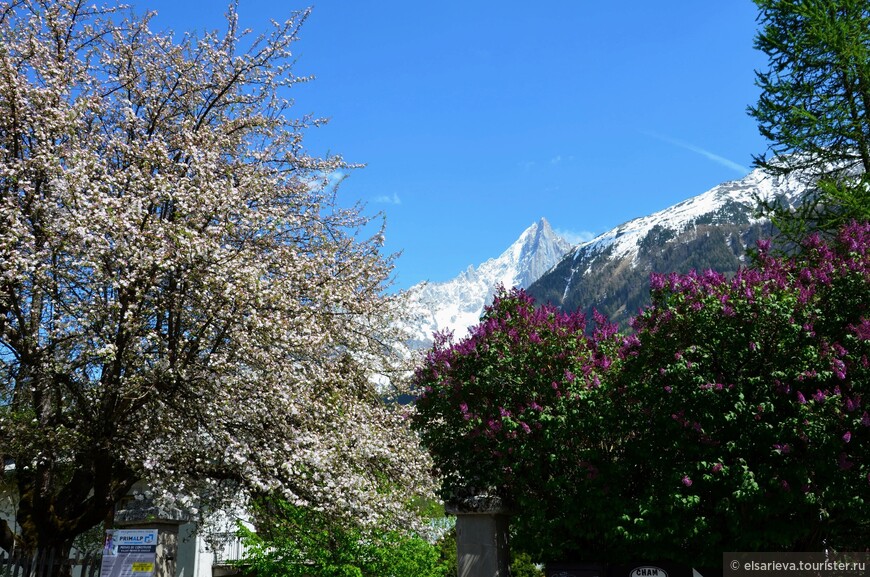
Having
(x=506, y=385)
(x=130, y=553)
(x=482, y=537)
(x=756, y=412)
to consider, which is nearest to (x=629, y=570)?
(x=482, y=537)

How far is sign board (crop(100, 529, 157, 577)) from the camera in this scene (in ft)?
37.0

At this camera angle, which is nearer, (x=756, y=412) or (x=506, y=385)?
(x=756, y=412)

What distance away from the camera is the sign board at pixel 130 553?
1128 cm

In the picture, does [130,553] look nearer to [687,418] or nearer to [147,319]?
[147,319]

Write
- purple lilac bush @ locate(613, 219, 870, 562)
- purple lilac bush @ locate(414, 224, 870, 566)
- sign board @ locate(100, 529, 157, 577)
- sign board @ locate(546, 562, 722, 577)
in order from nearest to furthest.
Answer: purple lilac bush @ locate(613, 219, 870, 562) → purple lilac bush @ locate(414, 224, 870, 566) → sign board @ locate(100, 529, 157, 577) → sign board @ locate(546, 562, 722, 577)

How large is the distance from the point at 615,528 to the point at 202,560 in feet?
62.0

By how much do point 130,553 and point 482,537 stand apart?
20.1 ft

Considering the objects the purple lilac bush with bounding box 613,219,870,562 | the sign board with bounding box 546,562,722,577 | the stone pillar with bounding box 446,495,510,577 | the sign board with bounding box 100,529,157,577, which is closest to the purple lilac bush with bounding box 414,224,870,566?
the purple lilac bush with bounding box 613,219,870,562

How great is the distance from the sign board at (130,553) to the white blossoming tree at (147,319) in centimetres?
77

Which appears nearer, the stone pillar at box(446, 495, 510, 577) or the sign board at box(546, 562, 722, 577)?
the sign board at box(546, 562, 722, 577)

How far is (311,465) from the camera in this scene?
40.3 ft

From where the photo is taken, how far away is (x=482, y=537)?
43.3 ft

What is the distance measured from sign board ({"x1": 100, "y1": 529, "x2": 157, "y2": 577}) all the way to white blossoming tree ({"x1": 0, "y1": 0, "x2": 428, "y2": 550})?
0.77 metres

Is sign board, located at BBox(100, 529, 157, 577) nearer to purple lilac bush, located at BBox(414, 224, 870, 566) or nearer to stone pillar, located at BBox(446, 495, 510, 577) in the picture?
stone pillar, located at BBox(446, 495, 510, 577)
